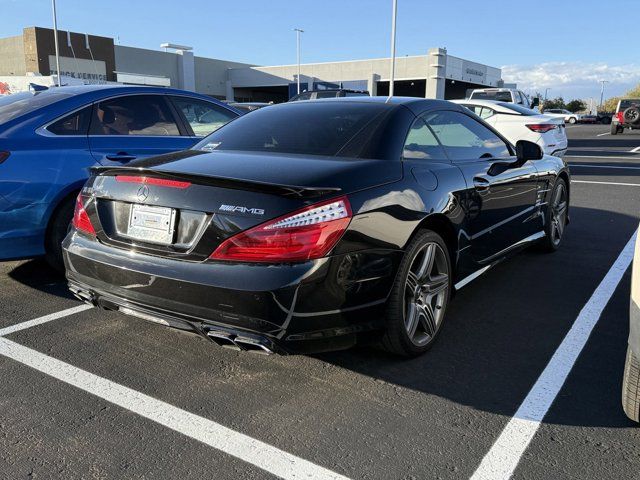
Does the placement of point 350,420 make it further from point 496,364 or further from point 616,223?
point 616,223

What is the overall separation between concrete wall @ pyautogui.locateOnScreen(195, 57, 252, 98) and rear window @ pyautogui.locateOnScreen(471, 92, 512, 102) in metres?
40.2

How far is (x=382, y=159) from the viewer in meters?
3.11

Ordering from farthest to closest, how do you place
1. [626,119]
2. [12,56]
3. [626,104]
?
[12,56] → [626,104] → [626,119]

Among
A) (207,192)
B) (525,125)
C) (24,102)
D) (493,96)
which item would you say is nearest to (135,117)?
(24,102)

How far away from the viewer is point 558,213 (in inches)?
229

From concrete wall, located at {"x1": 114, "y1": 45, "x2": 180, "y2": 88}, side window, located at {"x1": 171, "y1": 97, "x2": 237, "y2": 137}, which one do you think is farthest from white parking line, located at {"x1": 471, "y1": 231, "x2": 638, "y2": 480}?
concrete wall, located at {"x1": 114, "y1": 45, "x2": 180, "y2": 88}

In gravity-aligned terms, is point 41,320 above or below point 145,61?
below

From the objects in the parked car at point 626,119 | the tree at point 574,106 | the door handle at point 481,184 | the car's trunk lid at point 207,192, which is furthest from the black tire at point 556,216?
the tree at point 574,106

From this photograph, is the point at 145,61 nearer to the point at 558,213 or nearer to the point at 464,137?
the point at 558,213

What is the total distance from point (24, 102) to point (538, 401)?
4.56 m

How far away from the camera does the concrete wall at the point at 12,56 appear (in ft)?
145

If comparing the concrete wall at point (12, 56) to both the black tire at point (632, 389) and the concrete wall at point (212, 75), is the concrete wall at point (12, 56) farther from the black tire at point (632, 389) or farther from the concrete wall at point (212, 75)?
the black tire at point (632, 389)

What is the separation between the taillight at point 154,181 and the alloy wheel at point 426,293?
131cm

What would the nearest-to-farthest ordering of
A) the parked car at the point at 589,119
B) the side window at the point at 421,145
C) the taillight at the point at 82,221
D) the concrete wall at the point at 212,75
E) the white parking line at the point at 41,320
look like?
the taillight at the point at 82,221 < the side window at the point at 421,145 < the white parking line at the point at 41,320 < the concrete wall at the point at 212,75 < the parked car at the point at 589,119
